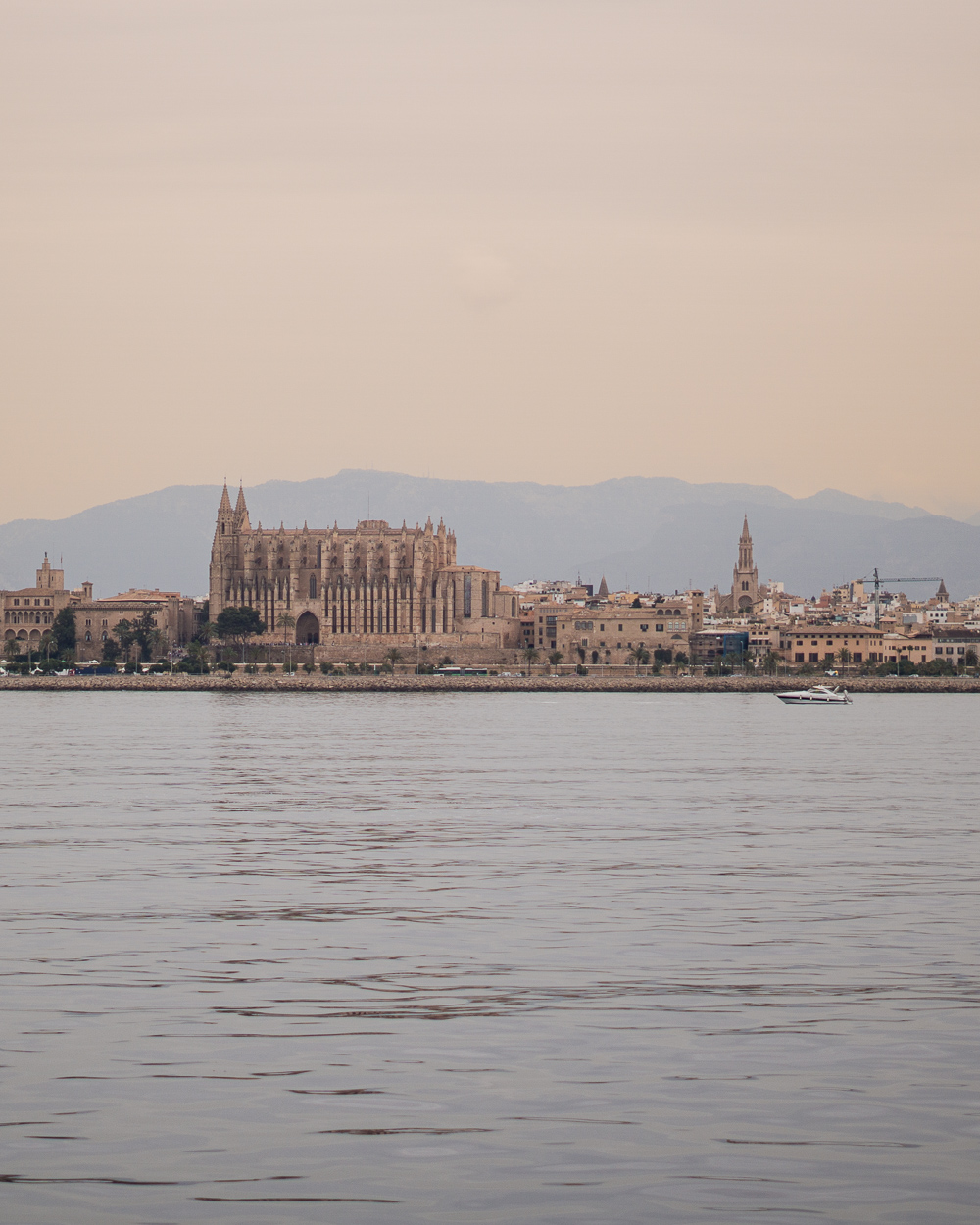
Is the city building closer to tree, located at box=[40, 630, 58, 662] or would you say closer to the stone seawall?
the stone seawall

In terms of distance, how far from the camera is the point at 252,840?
2767 centimetres

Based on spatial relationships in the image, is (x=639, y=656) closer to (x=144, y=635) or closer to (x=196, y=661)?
(x=196, y=661)

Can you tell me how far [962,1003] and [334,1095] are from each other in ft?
17.8

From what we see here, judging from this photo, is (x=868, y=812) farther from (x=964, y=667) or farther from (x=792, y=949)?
(x=964, y=667)

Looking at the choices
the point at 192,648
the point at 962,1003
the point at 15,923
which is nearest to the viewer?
the point at 962,1003

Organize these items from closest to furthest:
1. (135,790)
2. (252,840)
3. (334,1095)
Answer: (334,1095)
(252,840)
(135,790)

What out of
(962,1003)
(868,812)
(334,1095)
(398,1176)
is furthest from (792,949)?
(868,812)

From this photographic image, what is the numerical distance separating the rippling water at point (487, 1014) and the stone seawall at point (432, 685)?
104m

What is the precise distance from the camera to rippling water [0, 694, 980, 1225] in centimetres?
938

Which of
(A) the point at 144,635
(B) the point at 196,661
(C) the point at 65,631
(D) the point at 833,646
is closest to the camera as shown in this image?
(B) the point at 196,661

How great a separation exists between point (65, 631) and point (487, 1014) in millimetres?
160474

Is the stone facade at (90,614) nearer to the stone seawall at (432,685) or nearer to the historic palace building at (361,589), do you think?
the historic palace building at (361,589)

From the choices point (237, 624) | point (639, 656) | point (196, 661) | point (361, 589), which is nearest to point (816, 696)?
point (639, 656)

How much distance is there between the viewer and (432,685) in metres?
140
